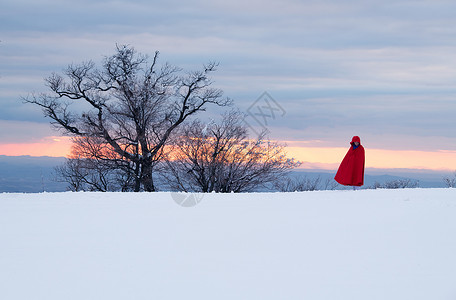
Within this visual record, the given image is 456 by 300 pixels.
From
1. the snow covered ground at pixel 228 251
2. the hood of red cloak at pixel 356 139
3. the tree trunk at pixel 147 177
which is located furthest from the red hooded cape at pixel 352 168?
the tree trunk at pixel 147 177

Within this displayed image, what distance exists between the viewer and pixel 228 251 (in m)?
8.30

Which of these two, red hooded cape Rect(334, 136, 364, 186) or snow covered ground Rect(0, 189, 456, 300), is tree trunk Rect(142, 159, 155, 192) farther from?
snow covered ground Rect(0, 189, 456, 300)

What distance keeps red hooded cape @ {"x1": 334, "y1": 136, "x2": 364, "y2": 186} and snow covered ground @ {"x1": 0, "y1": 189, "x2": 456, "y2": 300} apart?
470cm

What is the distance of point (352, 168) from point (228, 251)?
11.4 metres

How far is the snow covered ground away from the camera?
649cm

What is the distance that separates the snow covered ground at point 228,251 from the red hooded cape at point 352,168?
4696 millimetres

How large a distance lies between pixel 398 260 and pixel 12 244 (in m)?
6.21

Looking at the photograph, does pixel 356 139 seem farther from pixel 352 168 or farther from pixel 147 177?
pixel 147 177

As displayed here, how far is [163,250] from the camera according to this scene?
328 inches

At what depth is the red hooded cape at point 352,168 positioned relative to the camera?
1867cm

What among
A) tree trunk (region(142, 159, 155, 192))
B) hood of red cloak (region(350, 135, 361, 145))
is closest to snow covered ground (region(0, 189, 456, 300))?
hood of red cloak (region(350, 135, 361, 145))

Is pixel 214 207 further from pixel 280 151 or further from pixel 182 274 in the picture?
pixel 280 151

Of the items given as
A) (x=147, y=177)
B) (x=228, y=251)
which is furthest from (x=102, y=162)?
(x=228, y=251)

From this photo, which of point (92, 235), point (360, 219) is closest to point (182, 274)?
point (92, 235)
